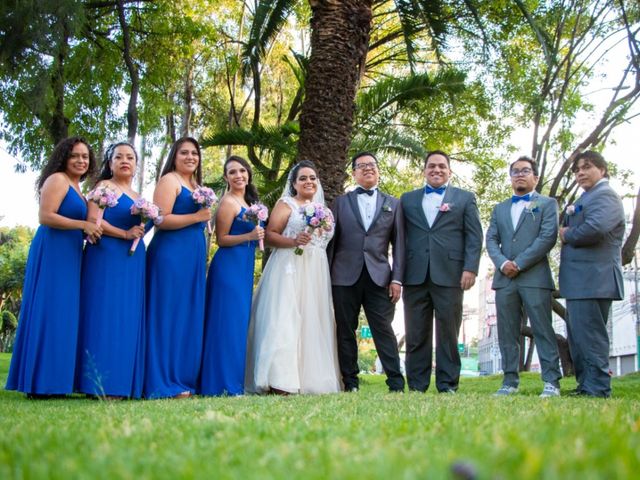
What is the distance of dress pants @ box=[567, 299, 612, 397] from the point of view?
7.59 meters

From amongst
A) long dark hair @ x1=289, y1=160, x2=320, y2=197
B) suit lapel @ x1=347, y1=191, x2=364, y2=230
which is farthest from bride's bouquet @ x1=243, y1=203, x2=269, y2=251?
suit lapel @ x1=347, y1=191, x2=364, y2=230

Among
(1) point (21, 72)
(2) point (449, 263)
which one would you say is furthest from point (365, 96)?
(2) point (449, 263)

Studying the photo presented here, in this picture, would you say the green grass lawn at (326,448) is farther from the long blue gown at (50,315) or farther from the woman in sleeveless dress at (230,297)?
the woman in sleeveless dress at (230,297)

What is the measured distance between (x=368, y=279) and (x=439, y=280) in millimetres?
836

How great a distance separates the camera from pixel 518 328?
8.12 metres

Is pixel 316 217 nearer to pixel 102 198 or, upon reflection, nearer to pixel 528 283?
pixel 102 198

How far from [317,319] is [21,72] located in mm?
8498

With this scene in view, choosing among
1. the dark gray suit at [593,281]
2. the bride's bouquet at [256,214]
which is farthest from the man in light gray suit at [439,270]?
the bride's bouquet at [256,214]

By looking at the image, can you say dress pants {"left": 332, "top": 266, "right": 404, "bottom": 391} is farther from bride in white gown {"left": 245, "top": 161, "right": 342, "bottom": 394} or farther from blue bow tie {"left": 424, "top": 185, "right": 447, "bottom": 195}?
blue bow tie {"left": 424, "top": 185, "right": 447, "bottom": 195}

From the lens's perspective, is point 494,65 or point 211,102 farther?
point 211,102

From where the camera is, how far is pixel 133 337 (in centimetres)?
757

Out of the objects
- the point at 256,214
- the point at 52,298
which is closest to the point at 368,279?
the point at 256,214

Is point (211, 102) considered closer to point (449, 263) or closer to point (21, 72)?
point (21, 72)

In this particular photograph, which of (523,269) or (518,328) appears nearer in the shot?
(523,269)
